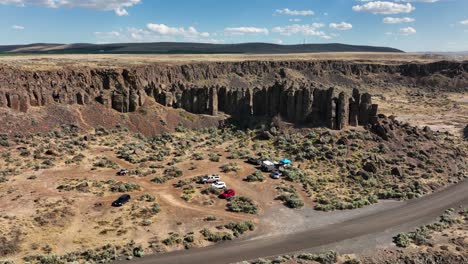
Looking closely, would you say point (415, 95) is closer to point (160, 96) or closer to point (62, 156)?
point (160, 96)

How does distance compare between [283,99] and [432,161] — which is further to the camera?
[283,99]

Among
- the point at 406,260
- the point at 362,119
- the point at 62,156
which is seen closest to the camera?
the point at 406,260

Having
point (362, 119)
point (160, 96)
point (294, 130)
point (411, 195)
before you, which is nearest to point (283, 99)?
point (294, 130)

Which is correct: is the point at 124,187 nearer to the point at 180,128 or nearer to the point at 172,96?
→ the point at 180,128

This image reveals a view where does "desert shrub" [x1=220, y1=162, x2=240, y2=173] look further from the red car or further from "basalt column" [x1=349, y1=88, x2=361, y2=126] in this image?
"basalt column" [x1=349, y1=88, x2=361, y2=126]

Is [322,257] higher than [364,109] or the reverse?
the reverse

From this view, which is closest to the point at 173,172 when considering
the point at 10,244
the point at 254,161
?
the point at 254,161
